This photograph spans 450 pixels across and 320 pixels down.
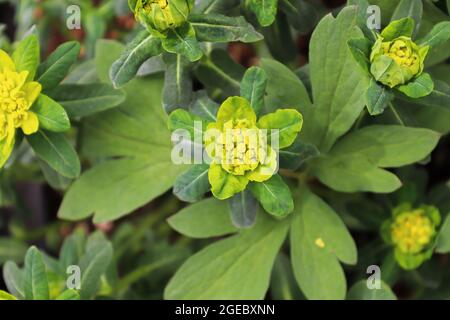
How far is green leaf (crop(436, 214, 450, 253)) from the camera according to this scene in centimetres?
99

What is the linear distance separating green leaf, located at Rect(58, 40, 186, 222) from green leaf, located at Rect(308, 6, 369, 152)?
0.80 feet

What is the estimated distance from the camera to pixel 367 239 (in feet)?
4.95

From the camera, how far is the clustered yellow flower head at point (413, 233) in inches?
41.5

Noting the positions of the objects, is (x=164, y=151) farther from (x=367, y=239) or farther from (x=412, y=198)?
(x=367, y=239)

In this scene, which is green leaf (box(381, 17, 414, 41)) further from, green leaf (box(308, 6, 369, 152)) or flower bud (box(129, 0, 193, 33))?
flower bud (box(129, 0, 193, 33))

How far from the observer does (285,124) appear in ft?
2.81

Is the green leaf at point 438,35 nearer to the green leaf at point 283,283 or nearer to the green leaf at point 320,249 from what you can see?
the green leaf at point 320,249

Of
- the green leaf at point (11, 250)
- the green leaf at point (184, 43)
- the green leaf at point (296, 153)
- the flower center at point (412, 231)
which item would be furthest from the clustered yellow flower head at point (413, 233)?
the green leaf at point (11, 250)

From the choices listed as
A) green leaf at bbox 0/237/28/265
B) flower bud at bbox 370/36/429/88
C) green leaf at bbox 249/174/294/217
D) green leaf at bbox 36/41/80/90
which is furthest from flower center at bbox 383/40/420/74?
green leaf at bbox 0/237/28/265

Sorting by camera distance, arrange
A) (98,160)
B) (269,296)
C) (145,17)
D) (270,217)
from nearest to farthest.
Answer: (145,17)
(270,217)
(98,160)
(269,296)

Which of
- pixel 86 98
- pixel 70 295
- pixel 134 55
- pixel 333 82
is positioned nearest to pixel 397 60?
pixel 333 82

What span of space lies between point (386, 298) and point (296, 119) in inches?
14.1

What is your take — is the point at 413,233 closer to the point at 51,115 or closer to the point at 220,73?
the point at 220,73
